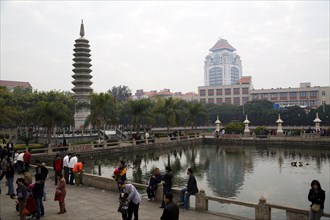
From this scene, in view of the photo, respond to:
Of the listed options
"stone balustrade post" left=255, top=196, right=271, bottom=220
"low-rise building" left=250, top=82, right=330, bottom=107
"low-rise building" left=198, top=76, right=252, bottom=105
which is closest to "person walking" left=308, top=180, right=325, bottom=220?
"stone balustrade post" left=255, top=196, right=271, bottom=220

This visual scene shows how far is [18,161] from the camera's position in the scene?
890 inches

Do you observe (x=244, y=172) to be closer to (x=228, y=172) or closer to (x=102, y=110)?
(x=228, y=172)

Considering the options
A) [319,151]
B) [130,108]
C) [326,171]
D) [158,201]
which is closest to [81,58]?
[130,108]

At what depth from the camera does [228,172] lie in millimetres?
27953

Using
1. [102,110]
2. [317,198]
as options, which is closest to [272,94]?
[102,110]

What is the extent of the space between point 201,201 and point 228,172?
575 inches

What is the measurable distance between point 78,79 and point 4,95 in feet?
44.9

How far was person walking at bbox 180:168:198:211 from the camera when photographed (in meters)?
13.7

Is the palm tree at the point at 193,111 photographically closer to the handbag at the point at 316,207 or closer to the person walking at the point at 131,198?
the person walking at the point at 131,198

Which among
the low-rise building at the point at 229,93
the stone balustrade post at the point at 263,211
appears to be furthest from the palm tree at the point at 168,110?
the low-rise building at the point at 229,93

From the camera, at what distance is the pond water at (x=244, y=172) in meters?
19.8

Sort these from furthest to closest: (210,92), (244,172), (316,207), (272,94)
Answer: (210,92) → (272,94) → (244,172) → (316,207)

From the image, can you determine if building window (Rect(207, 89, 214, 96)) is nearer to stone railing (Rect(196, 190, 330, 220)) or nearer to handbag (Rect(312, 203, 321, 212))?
stone railing (Rect(196, 190, 330, 220))

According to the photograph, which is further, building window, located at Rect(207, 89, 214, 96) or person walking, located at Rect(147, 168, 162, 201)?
building window, located at Rect(207, 89, 214, 96)
